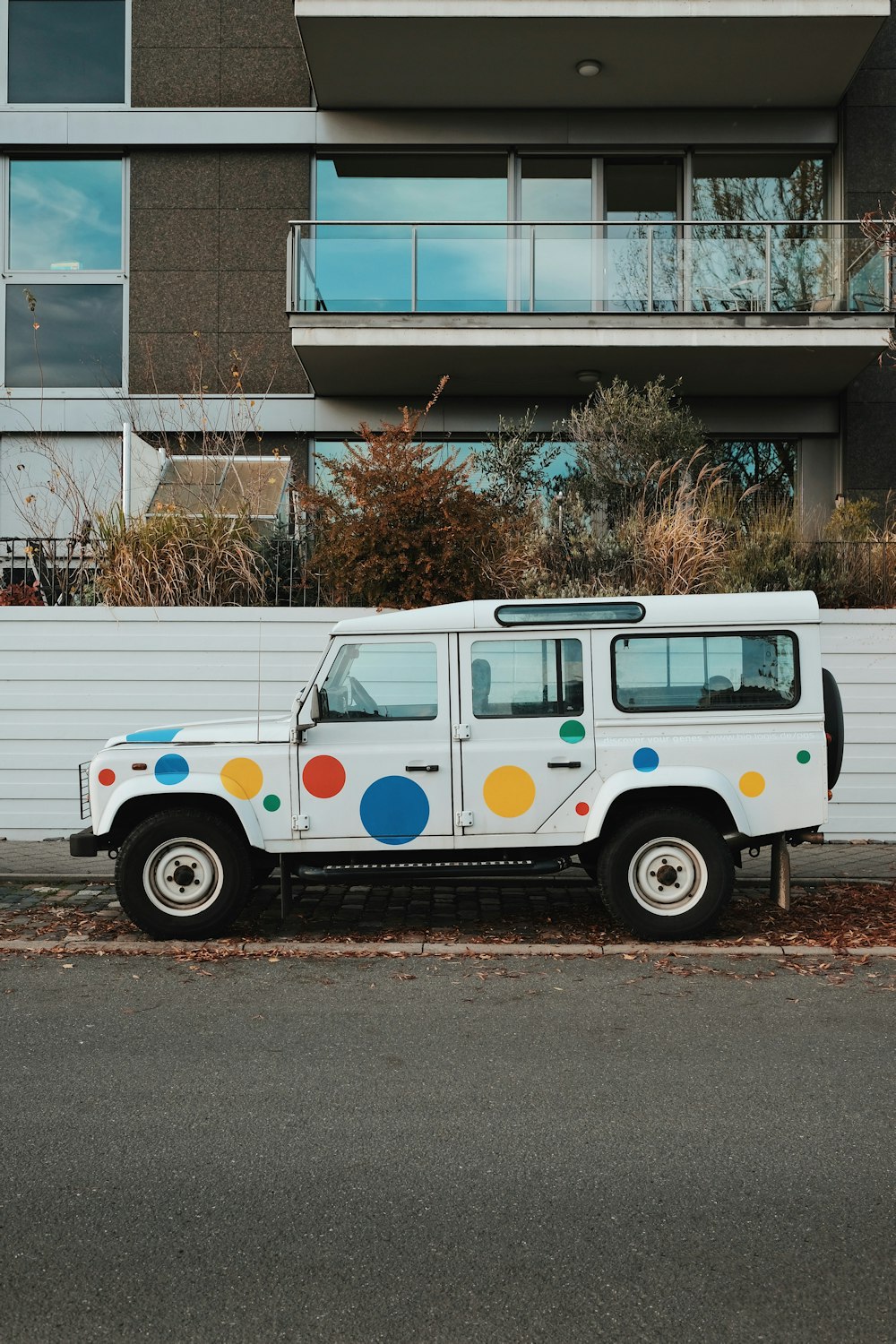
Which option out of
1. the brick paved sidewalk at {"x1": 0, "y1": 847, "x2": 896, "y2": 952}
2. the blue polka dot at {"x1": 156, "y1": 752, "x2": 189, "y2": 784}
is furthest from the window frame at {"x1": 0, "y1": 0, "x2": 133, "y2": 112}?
the blue polka dot at {"x1": 156, "y1": 752, "x2": 189, "y2": 784}

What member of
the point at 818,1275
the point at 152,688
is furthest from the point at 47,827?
the point at 818,1275

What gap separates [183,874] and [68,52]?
14491 millimetres

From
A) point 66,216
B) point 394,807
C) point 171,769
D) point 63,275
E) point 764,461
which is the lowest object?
point 394,807

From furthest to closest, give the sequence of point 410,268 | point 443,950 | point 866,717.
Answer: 1. point 410,268
2. point 866,717
3. point 443,950

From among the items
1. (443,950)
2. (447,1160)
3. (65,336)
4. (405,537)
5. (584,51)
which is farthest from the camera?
(65,336)

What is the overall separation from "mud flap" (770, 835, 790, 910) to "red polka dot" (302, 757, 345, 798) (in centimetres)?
267

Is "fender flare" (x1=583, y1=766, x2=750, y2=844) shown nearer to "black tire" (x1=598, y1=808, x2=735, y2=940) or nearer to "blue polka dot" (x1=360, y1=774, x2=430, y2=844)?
"black tire" (x1=598, y1=808, x2=735, y2=940)

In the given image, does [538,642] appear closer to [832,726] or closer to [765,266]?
[832,726]

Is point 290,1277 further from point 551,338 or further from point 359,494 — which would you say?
point 551,338

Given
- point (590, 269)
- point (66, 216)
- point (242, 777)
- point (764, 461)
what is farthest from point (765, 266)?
point (242, 777)

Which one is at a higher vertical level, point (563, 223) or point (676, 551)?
point (563, 223)

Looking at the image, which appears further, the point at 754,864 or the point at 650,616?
the point at 754,864

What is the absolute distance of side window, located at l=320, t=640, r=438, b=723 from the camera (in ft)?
23.9

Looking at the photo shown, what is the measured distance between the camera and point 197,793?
7.22 meters
